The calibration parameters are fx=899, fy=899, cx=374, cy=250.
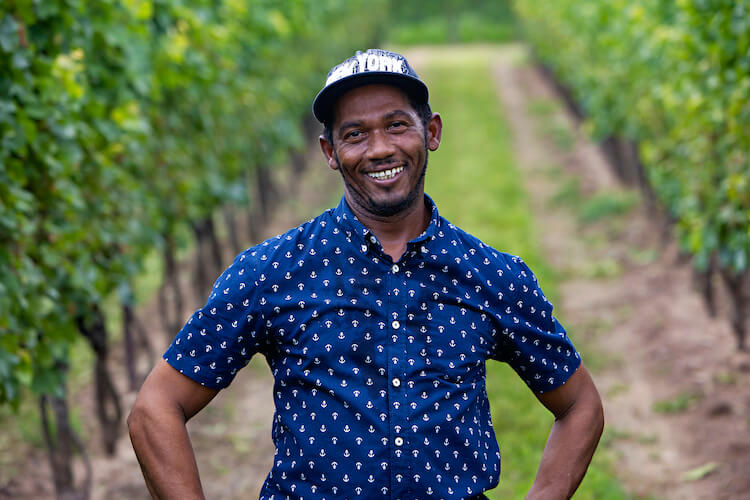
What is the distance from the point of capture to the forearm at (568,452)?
90.4 inches

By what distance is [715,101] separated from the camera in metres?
5.61

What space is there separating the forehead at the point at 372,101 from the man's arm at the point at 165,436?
77 centimetres

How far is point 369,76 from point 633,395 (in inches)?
186

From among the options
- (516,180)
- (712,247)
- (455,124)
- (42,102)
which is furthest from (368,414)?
(455,124)

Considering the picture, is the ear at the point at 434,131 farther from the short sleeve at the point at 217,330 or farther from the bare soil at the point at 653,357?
the bare soil at the point at 653,357

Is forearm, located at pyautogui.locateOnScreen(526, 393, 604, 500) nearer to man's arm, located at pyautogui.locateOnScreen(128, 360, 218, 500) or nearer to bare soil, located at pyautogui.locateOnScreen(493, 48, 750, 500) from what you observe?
man's arm, located at pyautogui.locateOnScreen(128, 360, 218, 500)

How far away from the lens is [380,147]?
7.22 ft

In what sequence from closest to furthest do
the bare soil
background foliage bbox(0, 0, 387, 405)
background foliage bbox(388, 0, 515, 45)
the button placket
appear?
the button placket, background foliage bbox(0, 0, 387, 405), the bare soil, background foliage bbox(388, 0, 515, 45)

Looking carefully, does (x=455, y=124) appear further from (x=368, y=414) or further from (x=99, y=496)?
(x=368, y=414)

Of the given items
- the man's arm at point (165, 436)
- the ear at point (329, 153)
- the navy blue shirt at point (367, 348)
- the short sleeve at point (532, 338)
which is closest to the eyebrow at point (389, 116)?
the ear at point (329, 153)

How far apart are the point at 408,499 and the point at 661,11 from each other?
6.79m

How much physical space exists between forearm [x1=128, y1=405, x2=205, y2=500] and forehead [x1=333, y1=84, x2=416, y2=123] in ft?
2.81

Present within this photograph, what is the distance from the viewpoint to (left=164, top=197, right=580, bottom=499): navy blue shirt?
2.07 metres

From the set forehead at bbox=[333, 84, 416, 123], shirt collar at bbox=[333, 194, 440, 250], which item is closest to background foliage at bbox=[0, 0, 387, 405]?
shirt collar at bbox=[333, 194, 440, 250]
